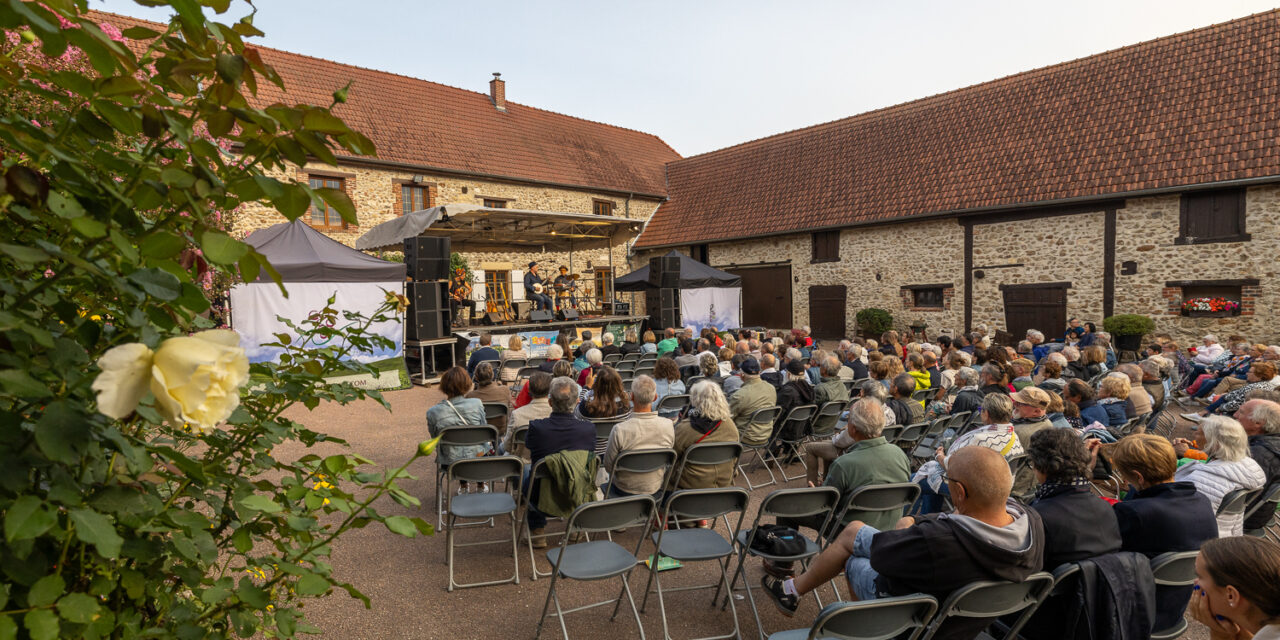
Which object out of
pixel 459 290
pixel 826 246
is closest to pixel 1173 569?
pixel 459 290

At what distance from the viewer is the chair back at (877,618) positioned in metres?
2.14

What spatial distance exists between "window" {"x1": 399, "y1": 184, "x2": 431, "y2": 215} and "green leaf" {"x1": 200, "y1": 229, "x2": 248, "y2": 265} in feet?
57.4

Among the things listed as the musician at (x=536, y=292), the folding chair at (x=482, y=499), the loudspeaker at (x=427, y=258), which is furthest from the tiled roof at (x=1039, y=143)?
the folding chair at (x=482, y=499)

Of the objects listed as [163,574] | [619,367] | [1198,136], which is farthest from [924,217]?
[163,574]

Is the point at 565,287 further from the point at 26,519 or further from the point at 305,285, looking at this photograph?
the point at 26,519

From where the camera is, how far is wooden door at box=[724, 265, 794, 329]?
1920 cm

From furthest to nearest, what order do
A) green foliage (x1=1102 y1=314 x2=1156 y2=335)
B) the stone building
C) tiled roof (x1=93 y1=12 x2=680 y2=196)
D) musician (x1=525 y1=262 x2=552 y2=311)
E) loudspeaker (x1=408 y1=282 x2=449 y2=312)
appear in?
tiled roof (x1=93 y1=12 x2=680 y2=196)
musician (x1=525 y1=262 x2=552 y2=311)
green foliage (x1=1102 y1=314 x2=1156 y2=335)
the stone building
loudspeaker (x1=408 y1=282 x2=449 y2=312)

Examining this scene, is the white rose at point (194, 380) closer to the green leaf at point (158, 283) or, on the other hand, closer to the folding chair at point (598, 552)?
the green leaf at point (158, 283)

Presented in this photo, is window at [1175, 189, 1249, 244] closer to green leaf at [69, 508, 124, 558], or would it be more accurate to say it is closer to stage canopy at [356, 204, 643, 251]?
stage canopy at [356, 204, 643, 251]

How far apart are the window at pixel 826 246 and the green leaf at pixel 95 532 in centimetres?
1852

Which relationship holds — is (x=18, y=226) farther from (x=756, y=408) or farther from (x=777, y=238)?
(x=777, y=238)

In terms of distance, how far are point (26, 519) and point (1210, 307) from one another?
16.7m

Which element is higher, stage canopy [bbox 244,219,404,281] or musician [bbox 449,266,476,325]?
stage canopy [bbox 244,219,404,281]

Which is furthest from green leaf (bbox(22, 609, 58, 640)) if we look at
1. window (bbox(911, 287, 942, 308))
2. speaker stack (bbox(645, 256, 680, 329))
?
window (bbox(911, 287, 942, 308))
